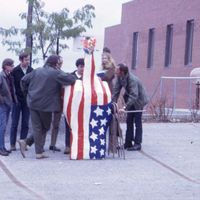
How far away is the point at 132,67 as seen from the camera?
4788 centimetres

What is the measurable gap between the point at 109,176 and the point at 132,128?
113 inches

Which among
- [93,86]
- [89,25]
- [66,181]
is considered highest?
[89,25]

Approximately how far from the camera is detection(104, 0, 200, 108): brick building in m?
38.4

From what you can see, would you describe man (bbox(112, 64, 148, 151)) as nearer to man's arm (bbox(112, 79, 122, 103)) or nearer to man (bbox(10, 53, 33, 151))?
man's arm (bbox(112, 79, 122, 103))

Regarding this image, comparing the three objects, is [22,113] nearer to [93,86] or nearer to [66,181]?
[93,86]

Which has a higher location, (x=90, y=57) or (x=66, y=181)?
(x=90, y=57)

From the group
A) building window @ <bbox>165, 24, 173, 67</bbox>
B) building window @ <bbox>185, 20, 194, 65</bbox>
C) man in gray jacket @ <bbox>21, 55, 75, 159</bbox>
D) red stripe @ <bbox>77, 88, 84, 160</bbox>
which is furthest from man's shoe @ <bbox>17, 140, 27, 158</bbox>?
building window @ <bbox>165, 24, 173, 67</bbox>

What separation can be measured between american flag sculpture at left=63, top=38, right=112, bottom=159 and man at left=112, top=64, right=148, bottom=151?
0.80 metres

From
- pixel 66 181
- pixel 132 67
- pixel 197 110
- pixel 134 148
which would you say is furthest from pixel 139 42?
pixel 66 181

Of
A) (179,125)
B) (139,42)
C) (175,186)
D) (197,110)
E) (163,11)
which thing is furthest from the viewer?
(139,42)

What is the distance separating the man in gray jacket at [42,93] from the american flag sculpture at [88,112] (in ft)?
0.58

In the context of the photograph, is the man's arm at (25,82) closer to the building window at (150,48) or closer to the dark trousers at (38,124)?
the dark trousers at (38,124)

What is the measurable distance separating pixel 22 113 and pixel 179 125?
5902mm

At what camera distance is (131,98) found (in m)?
14.5
